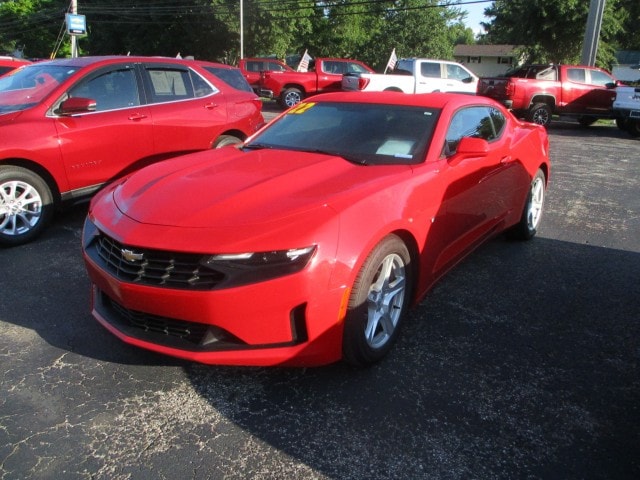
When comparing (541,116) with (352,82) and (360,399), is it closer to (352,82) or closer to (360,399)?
(352,82)

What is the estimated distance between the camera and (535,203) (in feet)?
18.2

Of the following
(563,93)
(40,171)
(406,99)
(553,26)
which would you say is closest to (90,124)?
(40,171)

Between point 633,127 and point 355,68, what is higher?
point 355,68

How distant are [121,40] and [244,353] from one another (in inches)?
1876

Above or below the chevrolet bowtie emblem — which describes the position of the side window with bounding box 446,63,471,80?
above

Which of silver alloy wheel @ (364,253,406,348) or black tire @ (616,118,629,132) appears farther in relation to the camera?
black tire @ (616,118,629,132)

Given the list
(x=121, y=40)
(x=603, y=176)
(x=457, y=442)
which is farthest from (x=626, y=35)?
(x=457, y=442)

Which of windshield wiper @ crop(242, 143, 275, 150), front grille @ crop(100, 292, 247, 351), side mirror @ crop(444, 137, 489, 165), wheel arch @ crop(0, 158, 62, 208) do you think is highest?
side mirror @ crop(444, 137, 489, 165)

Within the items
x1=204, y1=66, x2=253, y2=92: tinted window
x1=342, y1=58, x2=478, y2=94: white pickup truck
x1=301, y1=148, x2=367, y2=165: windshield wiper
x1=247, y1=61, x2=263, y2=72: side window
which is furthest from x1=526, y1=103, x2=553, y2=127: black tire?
x1=301, y1=148, x2=367, y2=165: windshield wiper

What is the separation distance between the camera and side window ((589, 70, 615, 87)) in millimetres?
16547

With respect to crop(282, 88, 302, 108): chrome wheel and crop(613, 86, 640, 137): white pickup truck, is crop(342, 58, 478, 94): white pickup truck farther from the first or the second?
crop(613, 86, 640, 137): white pickup truck

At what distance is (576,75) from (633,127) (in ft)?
8.09

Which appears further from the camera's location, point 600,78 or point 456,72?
point 456,72

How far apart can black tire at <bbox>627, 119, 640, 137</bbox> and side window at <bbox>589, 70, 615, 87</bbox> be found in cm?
183
